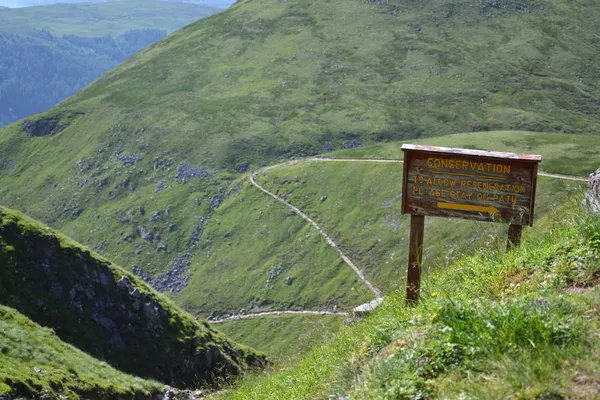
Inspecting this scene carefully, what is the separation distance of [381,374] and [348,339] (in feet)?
11.7

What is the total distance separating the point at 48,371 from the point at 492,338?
74.6 ft

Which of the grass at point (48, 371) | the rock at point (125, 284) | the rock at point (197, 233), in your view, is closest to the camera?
the grass at point (48, 371)

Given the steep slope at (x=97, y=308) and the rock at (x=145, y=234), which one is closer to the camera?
the steep slope at (x=97, y=308)

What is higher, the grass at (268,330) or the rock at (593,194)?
the rock at (593,194)

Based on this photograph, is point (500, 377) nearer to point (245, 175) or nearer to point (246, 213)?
point (246, 213)

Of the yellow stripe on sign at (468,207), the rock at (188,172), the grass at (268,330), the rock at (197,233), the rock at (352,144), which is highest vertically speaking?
the yellow stripe on sign at (468,207)

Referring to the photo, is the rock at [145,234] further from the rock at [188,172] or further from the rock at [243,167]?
the rock at [243,167]

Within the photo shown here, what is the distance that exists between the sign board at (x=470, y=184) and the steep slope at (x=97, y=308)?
29968 millimetres

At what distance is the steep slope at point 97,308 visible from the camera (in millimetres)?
39375

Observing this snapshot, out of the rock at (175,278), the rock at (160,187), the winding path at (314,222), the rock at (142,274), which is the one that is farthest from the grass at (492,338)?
the rock at (160,187)

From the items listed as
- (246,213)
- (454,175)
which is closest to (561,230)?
(454,175)

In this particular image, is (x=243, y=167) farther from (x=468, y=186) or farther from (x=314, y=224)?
(x=468, y=186)

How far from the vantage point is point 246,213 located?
16638 centimetres

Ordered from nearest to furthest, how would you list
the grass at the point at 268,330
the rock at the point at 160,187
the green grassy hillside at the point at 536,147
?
the grass at the point at 268,330, the green grassy hillside at the point at 536,147, the rock at the point at 160,187
